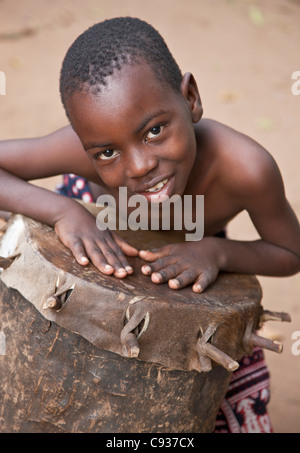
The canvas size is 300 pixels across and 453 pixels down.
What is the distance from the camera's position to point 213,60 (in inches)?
236

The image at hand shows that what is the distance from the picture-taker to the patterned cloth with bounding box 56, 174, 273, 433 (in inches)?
89.0

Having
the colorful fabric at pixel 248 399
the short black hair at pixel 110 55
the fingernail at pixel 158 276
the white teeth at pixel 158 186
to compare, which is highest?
the short black hair at pixel 110 55

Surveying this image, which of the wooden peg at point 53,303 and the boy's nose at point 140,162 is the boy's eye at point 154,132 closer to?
the boy's nose at point 140,162

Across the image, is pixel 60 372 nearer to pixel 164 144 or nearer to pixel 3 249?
pixel 3 249

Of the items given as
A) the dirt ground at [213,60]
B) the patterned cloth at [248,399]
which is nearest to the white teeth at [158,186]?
the patterned cloth at [248,399]

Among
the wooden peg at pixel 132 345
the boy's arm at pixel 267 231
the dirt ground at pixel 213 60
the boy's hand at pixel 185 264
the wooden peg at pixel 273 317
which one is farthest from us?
the dirt ground at pixel 213 60

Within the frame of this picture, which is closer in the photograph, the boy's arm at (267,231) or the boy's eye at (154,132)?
the boy's eye at (154,132)

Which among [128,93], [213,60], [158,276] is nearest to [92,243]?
[158,276]

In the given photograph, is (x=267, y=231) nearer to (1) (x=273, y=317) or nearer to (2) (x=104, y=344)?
(1) (x=273, y=317)

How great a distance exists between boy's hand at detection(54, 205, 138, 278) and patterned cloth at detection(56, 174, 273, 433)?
699 mm

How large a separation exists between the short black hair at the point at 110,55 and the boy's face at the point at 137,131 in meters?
0.03

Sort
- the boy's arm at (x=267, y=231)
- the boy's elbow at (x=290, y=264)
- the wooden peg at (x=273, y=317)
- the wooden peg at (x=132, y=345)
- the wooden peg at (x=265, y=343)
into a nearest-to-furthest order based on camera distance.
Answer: the wooden peg at (x=132, y=345) < the wooden peg at (x=265, y=343) < the wooden peg at (x=273, y=317) < the boy's arm at (x=267, y=231) < the boy's elbow at (x=290, y=264)

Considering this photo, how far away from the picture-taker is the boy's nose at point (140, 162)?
1.76 metres

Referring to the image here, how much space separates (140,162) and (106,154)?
0.41 ft
